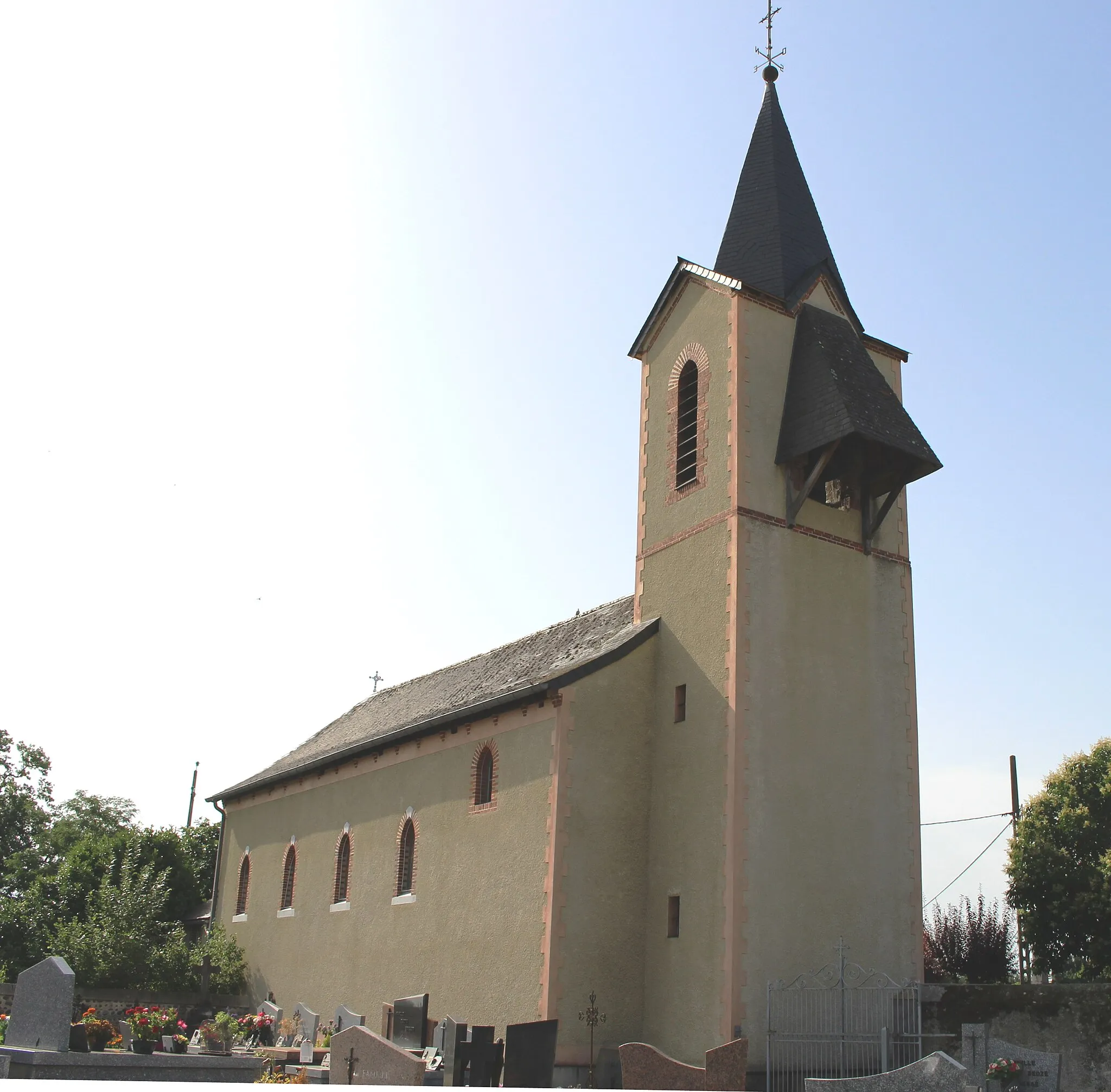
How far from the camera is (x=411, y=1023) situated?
64.7 ft

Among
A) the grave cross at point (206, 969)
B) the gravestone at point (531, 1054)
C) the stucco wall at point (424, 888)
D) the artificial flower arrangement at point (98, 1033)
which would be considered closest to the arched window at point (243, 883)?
the stucco wall at point (424, 888)

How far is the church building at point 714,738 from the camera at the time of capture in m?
16.9

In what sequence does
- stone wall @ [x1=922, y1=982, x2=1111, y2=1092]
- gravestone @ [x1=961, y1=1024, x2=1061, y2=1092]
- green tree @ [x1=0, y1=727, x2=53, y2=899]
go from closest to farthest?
gravestone @ [x1=961, y1=1024, x2=1061, y2=1092] → stone wall @ [x1=922, y1=982, x2=1111, y2=1092] → green tree @ [x1=0, y1=727, x2=53, y2=899]

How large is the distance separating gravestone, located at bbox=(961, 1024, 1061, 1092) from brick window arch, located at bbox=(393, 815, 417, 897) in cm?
1116

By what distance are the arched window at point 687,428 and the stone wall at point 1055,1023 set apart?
9158 millimetres

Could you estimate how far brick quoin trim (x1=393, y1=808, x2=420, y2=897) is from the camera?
2180 cm

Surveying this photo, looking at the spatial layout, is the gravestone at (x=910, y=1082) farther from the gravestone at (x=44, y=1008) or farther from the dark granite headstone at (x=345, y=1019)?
the dark granite headstone at (x=345, y=1019)

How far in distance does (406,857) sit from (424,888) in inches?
52.6

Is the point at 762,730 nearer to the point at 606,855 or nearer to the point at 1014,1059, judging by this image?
the point at 606,855

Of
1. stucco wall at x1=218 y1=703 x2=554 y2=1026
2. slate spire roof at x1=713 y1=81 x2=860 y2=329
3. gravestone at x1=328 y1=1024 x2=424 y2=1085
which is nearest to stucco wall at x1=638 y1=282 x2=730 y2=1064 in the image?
slate spire roof at x1=713 y1=81 x2=860 y2=329

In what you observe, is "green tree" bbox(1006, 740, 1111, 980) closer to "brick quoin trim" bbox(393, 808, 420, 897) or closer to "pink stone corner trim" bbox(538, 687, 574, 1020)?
"brick quoin trim" bbox(393, 808, 420, 897)

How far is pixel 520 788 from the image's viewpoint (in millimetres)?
18797

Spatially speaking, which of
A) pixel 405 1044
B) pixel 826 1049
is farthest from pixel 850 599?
pixel 405 1044

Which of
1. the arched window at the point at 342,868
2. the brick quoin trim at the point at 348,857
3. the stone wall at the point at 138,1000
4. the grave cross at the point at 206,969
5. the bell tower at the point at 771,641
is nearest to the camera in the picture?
the bell tower at the point at 771,641
